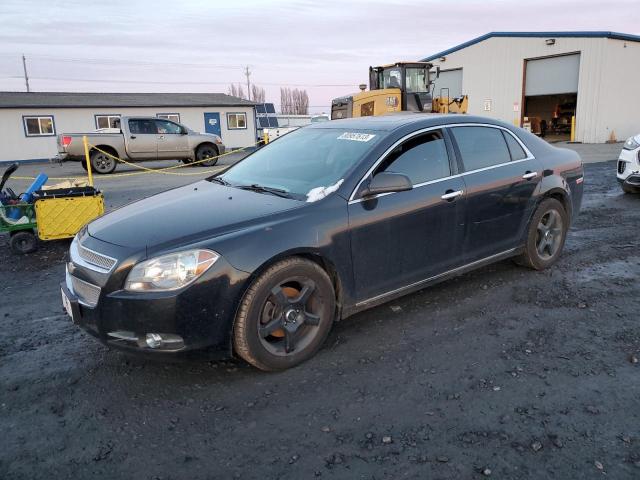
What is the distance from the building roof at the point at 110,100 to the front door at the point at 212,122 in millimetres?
676

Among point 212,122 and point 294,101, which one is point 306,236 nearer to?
point 212,122

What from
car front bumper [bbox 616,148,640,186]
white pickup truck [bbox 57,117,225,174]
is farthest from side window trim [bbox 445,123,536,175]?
white pickup truck [bbox 57,117,225,174]

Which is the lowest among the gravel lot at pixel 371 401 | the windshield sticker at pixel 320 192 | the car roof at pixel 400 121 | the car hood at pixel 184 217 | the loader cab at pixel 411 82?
the gravel lot at pixel 371 401

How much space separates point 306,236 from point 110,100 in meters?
30.2

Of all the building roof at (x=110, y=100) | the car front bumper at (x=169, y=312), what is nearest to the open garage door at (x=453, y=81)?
the building roof at (x=110, y=100)

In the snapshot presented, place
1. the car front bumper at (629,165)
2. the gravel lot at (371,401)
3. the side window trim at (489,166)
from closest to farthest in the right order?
the gravel lot at (371,401) < the side window trim at (489,166) < the car front bumper at (629,165)

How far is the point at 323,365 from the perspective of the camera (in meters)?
3.37

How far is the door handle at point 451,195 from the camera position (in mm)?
3969

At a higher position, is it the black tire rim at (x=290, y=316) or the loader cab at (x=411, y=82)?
the loader cab at (x=411, y=82)

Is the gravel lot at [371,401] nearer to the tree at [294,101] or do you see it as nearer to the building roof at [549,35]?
the building roof at [549,35]

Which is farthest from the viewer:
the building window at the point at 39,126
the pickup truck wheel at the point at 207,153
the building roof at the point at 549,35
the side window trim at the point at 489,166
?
the building window at the point at 39,126

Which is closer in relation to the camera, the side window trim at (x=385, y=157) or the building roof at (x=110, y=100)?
the side window trim at (x=385, y=157)

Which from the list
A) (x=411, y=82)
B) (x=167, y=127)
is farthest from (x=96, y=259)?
(x=167, y=127)

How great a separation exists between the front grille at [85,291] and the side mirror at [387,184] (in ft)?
6.08
